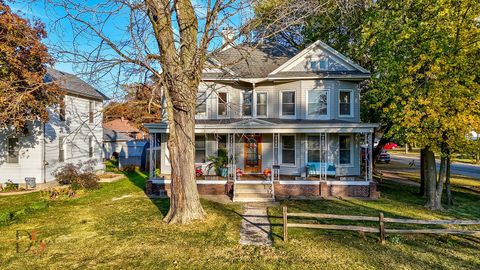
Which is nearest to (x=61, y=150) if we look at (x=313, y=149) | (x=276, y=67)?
(x=276, y=67)

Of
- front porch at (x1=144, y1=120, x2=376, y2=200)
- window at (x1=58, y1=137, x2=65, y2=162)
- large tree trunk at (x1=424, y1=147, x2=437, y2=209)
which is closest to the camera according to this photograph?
large tree trunk at (x1=424, y1=147, x2=437, y2=209)

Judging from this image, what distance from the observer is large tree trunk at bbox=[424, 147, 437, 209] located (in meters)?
11.9

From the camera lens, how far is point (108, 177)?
1955 cm

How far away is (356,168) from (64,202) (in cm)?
1511

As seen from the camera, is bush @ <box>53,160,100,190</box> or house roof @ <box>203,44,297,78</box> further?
house roof @ <box>203,44,297,78</box>

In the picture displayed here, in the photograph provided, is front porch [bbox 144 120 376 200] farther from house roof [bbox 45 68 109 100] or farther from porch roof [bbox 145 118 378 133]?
house roof [bbox 45 68 109 100]

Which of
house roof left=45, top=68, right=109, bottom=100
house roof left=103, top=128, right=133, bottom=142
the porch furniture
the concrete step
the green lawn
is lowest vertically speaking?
the green lawn

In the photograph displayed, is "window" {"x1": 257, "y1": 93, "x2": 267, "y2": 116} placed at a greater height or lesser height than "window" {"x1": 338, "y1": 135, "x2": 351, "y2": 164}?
greater

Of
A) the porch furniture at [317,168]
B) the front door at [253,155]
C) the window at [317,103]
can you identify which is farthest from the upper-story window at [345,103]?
the front door at [253,155]

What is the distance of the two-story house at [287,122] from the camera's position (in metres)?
14.2

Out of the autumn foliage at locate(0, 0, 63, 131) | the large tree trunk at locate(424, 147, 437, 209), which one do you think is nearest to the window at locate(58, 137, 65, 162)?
the autumn foliage at locate(0, 0, 63, 131)

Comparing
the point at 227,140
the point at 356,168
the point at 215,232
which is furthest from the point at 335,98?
the point at 215,232

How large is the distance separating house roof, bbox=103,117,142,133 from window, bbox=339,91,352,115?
35.0 meters

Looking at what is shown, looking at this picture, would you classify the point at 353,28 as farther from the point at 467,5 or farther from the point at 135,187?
the point at 135,187
